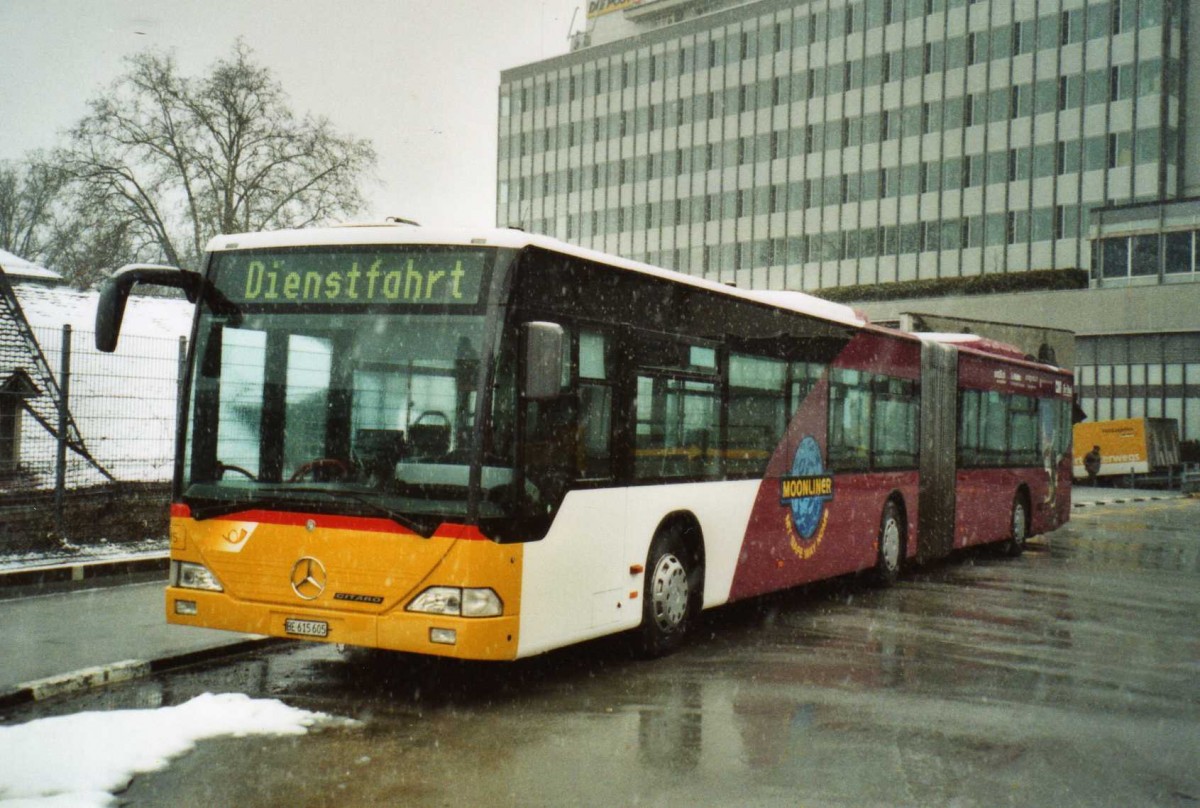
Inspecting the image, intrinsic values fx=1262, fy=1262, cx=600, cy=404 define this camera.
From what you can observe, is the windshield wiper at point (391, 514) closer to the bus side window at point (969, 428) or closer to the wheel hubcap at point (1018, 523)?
the bus side window at point (969, 428)

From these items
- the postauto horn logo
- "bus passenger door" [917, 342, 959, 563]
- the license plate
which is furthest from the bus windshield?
"bus passenger door" [917, 342, 959, 563]

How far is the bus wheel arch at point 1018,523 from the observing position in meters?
18.4

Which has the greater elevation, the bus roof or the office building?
the office building

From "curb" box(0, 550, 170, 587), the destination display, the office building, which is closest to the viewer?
the destination display

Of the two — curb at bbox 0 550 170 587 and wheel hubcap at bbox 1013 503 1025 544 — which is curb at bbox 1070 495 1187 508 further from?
curb at bbox 0 550 170 587

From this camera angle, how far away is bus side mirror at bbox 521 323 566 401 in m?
7.16

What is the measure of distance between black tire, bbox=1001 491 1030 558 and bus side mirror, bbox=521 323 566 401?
42.1ft

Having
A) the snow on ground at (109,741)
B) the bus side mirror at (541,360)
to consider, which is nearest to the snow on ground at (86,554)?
the snow on ground at (109,741)

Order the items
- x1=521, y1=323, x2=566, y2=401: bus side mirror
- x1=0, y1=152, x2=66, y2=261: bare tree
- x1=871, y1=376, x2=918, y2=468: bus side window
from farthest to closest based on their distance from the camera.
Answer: x1=0, y1=152, x2=66, y2=261: bare tree < x1=871, y1=376, x2=918, y2=468: bus side window < x1=521, y1=323, x2=566, y2=401: bus side mirror

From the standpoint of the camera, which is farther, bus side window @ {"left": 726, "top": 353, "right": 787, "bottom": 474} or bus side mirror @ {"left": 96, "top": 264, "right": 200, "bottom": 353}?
bus side window @ {"left": 726, "top": 353, "right": 787, "bottom": 474}

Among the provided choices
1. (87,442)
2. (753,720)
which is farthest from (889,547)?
(87,442)

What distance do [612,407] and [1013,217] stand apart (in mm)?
60613

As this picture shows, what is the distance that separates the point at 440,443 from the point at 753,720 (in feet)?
7.91

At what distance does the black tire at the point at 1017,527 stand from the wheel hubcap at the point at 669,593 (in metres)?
10.3
